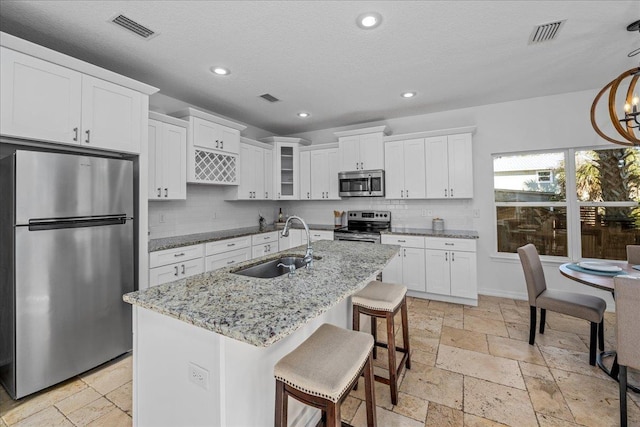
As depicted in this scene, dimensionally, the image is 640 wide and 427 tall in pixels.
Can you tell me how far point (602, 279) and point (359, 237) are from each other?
8.62ft

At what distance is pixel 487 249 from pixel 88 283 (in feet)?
15.3

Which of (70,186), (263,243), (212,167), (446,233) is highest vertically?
(212,167)

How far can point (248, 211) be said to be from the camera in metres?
4.83

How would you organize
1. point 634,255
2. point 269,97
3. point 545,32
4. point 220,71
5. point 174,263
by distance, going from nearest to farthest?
1. point 545,32
2. point 634,255
3. point 220,71
4. point 174,263
5. point 269,97

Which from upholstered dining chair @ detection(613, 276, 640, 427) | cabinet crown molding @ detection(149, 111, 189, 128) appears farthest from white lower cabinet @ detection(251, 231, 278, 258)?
upholstered dining chair @ detection(613, 276, 640, 427)

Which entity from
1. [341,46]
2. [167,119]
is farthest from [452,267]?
[167,119]

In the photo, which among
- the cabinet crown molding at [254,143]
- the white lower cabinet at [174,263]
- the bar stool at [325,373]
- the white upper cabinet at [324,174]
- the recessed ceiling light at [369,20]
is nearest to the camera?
the bar stool at [325,373]

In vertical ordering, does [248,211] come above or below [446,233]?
above

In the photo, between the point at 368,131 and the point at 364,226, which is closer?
the point at 368,131

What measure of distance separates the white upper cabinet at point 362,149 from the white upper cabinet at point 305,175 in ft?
2.21

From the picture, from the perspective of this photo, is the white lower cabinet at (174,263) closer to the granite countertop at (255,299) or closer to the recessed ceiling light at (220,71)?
the granite countertop at (255,299)

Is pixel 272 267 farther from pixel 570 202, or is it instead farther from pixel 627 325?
pixel 570 202

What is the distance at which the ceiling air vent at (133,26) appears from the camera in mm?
2057

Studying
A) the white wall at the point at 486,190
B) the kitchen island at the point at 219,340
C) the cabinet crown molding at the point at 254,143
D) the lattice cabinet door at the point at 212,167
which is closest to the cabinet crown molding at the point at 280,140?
the cabinet crown molding at the point at 254,143
